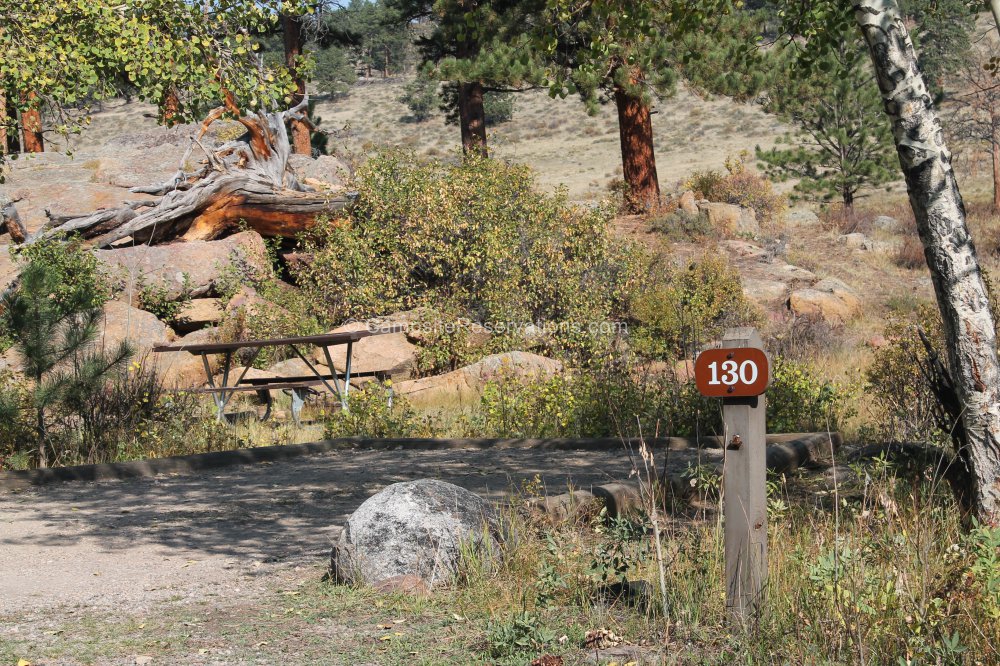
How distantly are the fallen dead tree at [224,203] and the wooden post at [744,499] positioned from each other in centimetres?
1389

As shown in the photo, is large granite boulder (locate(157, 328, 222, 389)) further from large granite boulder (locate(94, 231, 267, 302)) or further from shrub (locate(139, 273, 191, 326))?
large granite boulder (locate(94, 231, 267, 302))

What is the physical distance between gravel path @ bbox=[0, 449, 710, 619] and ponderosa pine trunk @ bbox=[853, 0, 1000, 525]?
2.83 meters

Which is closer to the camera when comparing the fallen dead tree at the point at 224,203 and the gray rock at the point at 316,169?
the fallen dead tree at the point at 224,203

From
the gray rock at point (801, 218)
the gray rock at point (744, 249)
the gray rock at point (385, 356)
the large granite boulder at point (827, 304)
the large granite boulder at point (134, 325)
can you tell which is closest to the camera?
the gray rock at point (385, 356)

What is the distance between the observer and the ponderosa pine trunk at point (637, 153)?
68.6 feet

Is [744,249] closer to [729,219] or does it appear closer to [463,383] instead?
[729,219]

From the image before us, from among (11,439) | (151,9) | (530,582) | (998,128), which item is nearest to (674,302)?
(151,9)

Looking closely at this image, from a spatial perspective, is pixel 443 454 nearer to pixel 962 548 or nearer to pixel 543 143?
pixel 962 548

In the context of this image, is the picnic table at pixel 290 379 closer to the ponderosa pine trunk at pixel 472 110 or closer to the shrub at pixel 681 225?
the shrub at pixel 681 225

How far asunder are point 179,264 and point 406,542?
12.5m

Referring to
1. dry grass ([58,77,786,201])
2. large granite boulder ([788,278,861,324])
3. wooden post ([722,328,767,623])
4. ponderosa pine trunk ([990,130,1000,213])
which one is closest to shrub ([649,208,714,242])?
large granite boulder ([788,278,861,324])

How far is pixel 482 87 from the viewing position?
73.0ft

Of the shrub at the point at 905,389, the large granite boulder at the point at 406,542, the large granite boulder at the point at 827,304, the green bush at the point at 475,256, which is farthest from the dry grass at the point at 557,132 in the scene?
the large granite boulder at the point at 406,542

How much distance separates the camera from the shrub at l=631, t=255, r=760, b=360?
14.2m
